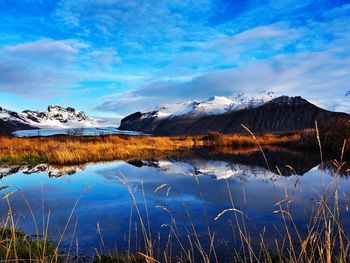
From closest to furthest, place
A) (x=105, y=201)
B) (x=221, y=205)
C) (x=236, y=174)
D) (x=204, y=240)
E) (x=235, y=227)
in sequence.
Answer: (x=204, y=240) → (x=235, y=227) → (x=221, y=205) → (x=105, y=201) → (x=236, y=174)

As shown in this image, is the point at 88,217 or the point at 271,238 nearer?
the point at 271,238

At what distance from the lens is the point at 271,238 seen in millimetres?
6977

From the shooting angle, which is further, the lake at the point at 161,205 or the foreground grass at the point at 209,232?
the lake at the point at 161,205

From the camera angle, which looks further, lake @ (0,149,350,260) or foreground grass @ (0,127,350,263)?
lake @ (0,149,350,260)

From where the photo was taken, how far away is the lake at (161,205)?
7043mm

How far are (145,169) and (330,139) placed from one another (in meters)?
17.2

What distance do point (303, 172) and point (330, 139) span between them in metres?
14.2

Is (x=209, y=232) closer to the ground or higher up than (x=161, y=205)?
higher up

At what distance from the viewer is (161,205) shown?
10336 mm

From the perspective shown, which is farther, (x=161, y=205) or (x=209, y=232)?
(x=161, y=205)

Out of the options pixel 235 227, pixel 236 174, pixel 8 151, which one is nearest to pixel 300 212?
pixel 235 227

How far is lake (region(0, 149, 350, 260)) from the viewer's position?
23.1 ft

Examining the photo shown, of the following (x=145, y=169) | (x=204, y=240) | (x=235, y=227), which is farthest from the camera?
(x=145, y=169)

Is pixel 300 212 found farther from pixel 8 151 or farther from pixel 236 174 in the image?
pixel 8 151
